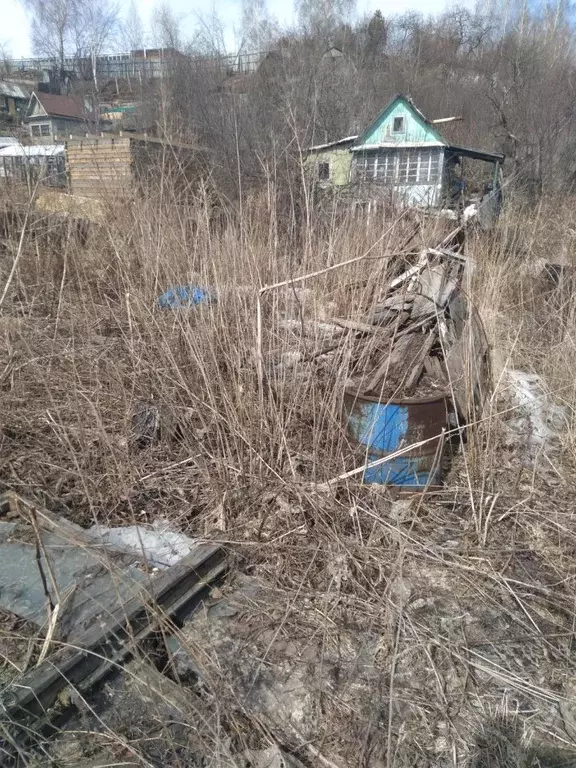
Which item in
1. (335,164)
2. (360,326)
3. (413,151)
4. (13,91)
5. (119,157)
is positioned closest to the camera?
(360,326)

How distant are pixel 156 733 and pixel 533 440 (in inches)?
91.9

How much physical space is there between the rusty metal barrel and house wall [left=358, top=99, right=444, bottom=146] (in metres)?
13.5

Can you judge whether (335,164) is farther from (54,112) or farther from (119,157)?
(54,112)

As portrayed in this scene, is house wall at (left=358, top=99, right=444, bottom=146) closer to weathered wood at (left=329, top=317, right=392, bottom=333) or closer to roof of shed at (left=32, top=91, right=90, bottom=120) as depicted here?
weathered wood at (left=329, top=317, right=392, bottom=333)

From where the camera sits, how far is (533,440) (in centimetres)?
294

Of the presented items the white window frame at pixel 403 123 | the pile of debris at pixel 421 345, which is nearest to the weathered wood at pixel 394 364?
the pile of debris at pixel 421 345

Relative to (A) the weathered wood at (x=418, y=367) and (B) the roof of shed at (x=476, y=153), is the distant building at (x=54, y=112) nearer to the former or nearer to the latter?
(B) the roof of shed at (x=476, y=153)

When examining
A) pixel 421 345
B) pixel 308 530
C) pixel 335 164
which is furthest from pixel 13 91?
pixel 308 530

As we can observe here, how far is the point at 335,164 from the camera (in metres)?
9.30

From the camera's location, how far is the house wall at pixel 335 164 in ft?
20.4

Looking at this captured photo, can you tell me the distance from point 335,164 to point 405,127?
7.03 metres

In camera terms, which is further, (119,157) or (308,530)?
(119,157)

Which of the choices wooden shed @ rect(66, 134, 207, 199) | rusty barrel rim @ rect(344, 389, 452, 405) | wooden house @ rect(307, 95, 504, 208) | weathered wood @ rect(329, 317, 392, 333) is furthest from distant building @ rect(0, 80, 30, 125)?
rusty barrel rim @ rect(344, 389, 452, 405)

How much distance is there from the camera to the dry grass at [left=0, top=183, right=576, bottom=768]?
146cm
